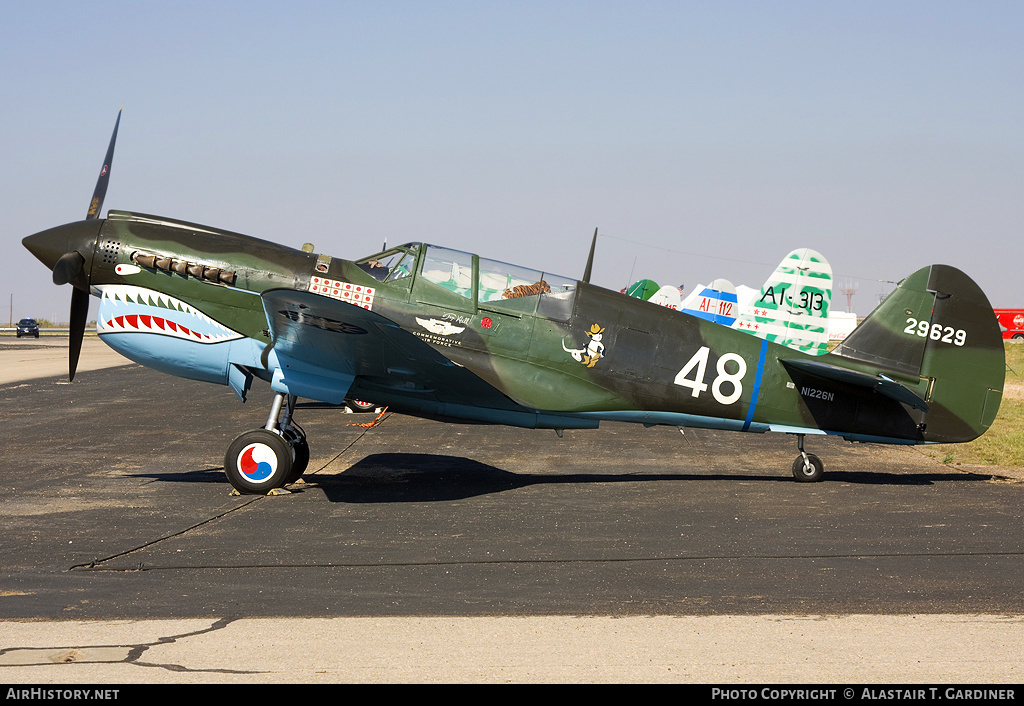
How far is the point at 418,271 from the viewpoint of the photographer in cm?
905

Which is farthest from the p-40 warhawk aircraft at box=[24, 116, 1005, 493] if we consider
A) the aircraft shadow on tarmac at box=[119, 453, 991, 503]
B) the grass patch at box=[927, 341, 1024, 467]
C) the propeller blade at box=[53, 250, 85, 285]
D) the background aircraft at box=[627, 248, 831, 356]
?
the background aircraft at box=[627, 248, 831, 356]

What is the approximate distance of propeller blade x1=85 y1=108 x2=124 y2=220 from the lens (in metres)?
9.80

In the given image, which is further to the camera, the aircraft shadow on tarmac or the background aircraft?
the background aircraft

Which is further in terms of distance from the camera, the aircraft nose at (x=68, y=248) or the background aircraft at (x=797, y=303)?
the background aircraft at (x=797, y=303)

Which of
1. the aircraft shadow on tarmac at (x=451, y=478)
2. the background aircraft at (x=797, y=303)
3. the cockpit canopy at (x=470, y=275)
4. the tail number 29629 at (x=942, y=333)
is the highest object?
the background aircraft at (x=797, y=303)

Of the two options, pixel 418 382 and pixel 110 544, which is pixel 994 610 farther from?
pixel 110 544

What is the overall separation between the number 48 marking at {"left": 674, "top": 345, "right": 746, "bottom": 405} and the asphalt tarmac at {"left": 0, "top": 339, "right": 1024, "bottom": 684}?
3.42 feet

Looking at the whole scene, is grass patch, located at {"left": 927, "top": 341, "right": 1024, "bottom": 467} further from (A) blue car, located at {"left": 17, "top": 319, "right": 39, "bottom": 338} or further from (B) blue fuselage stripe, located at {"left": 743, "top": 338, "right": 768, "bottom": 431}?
(A) blue car, located at {"left": 17, "top": 319, "right": 39, "bottom": 338}

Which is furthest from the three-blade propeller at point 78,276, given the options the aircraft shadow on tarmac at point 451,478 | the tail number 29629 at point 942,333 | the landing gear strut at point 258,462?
the tail number 29629 at point 942,333

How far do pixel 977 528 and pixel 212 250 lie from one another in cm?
772

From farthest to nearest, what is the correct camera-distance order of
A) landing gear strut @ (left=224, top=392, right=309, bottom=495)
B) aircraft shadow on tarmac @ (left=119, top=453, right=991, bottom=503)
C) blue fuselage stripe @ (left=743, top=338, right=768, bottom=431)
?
1. blue fuselage stripe @ (left=743, top=338, right=768, bottom=431)
2. aircraft shadow on tarmac @ (left=119, top=453, right=991, bottom=503)
3. landing gear strut @ (left=224, top=392, right=309, bottom=495)

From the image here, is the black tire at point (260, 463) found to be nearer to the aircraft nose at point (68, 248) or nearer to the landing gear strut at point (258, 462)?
the landing gear strut at point (258, 462)

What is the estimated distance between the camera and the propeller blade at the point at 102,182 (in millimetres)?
9805
